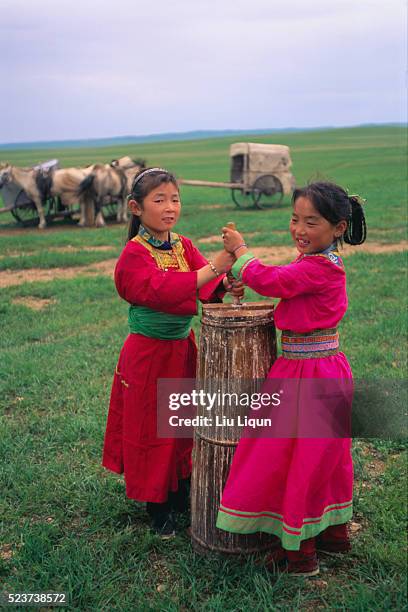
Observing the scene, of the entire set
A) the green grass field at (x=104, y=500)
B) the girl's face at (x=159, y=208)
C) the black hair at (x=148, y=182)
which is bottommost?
the green grass field at (x=104, y=500)

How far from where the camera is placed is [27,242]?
12.2 m

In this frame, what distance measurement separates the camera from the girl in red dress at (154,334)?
→ 2.77 m

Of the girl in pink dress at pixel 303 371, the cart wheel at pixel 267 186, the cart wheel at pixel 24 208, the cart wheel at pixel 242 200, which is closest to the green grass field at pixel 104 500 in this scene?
the girl in pink dress at pixel 303 371

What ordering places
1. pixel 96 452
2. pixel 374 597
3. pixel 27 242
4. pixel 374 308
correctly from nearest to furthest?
pixel 374 597
pixel 96 452
pixel 374 308
pixel 27 242

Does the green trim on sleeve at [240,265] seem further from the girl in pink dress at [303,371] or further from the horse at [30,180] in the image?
the horse at [30,180]

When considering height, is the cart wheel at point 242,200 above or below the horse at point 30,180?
below

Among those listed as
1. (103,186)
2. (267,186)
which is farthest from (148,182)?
(267,186)

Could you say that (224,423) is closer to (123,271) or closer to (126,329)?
(123,271)

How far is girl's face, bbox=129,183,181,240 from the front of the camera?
2.80 metres

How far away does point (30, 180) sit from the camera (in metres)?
14.2

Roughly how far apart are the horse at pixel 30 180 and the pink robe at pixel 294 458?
40.4 ft

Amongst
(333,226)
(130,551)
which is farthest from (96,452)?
(333,226)

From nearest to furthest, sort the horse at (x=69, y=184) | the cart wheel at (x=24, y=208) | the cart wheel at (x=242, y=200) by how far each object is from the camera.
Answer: the horse at (x=69, y=184)
the cart wheel at (x=24, y=208)
the cart wheel at (x=242, y=200)

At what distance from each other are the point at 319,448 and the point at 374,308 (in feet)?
14.8
